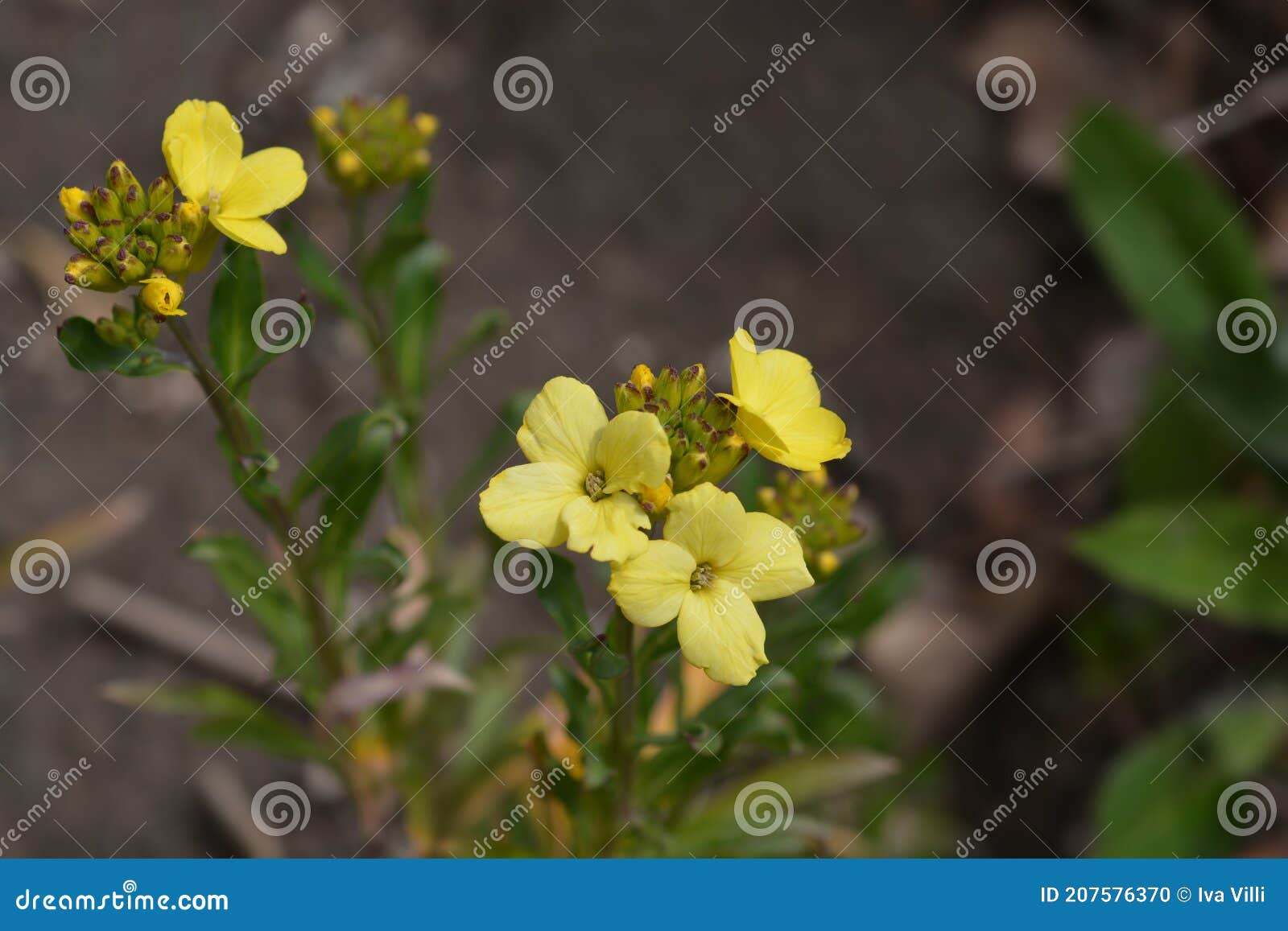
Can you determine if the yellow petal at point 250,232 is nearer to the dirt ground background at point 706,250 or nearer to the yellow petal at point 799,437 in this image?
the yellow petal at point 799,437

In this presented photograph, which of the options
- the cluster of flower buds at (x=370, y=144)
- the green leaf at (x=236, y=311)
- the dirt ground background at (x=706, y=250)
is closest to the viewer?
the green leaf at (x=236, y=311)

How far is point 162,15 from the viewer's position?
13.3 ft

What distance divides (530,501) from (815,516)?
2.86 ft

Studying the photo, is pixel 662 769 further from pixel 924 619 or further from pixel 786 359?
pixel 924 619

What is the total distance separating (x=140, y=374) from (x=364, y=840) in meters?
1.79

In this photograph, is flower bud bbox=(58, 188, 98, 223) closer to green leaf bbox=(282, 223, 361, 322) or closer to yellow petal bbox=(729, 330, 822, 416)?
green leaf bbox=(282, 223, 361, 322)

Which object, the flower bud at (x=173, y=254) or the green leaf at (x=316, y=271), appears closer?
the flower bud at (x=173, y=254)

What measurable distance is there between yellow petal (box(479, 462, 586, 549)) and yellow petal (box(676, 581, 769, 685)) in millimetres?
244

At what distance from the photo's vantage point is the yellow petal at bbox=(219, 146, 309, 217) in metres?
1.90

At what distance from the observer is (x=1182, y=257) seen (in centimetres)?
380

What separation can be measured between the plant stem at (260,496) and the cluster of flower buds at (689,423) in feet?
2.65

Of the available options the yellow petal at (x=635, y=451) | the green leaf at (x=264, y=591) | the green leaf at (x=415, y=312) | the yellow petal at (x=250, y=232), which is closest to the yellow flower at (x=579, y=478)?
the yellow petal at (x=635, y=451)

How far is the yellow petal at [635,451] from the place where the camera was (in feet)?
5.46

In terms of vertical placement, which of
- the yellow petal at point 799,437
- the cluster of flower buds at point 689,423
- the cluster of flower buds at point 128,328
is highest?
the yellow petal at point 799,437
